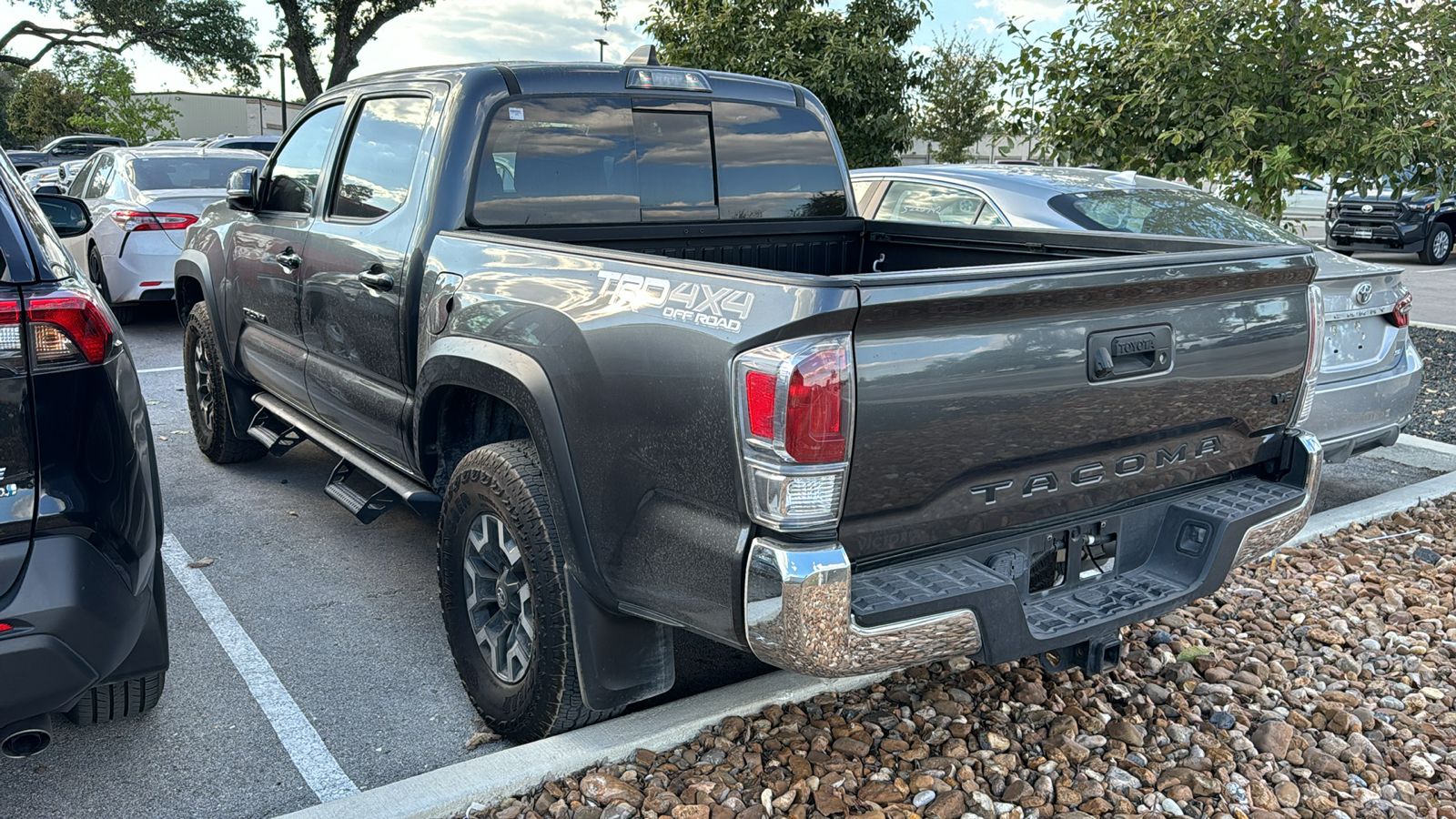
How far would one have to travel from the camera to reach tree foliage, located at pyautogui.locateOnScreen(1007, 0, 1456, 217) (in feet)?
27.5

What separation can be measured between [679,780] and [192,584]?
255 centimetres

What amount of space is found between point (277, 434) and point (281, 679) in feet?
6.06

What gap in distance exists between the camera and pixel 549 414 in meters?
2.99

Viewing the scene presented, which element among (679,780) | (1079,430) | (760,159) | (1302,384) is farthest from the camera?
(760,159)

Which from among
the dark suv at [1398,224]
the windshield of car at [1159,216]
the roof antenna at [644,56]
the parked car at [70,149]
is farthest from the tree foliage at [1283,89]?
the parked car at [70,149]

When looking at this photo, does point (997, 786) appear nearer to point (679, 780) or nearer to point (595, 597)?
point (679, 780)

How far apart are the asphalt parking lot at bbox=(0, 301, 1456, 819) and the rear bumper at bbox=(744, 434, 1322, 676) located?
4.34ft

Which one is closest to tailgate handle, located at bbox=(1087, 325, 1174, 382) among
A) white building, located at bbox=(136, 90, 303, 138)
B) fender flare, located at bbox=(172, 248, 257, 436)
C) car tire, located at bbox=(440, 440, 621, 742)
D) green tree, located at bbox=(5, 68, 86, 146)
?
car tire, located at bbox=(440, 440, 621, 742)

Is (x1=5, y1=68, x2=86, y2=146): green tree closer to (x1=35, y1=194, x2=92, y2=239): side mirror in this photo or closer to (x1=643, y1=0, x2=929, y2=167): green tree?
(x1=643, y1=0, x2=929, y2=167): green tree

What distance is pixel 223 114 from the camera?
57.3 metres

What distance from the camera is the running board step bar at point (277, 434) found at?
17.1 feet

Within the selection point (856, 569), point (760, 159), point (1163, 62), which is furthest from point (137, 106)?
point (856, 569)

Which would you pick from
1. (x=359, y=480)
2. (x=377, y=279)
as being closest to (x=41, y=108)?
(x=359, y=480)

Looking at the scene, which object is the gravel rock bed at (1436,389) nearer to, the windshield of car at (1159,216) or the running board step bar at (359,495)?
the windshield of car at (1159,216)
